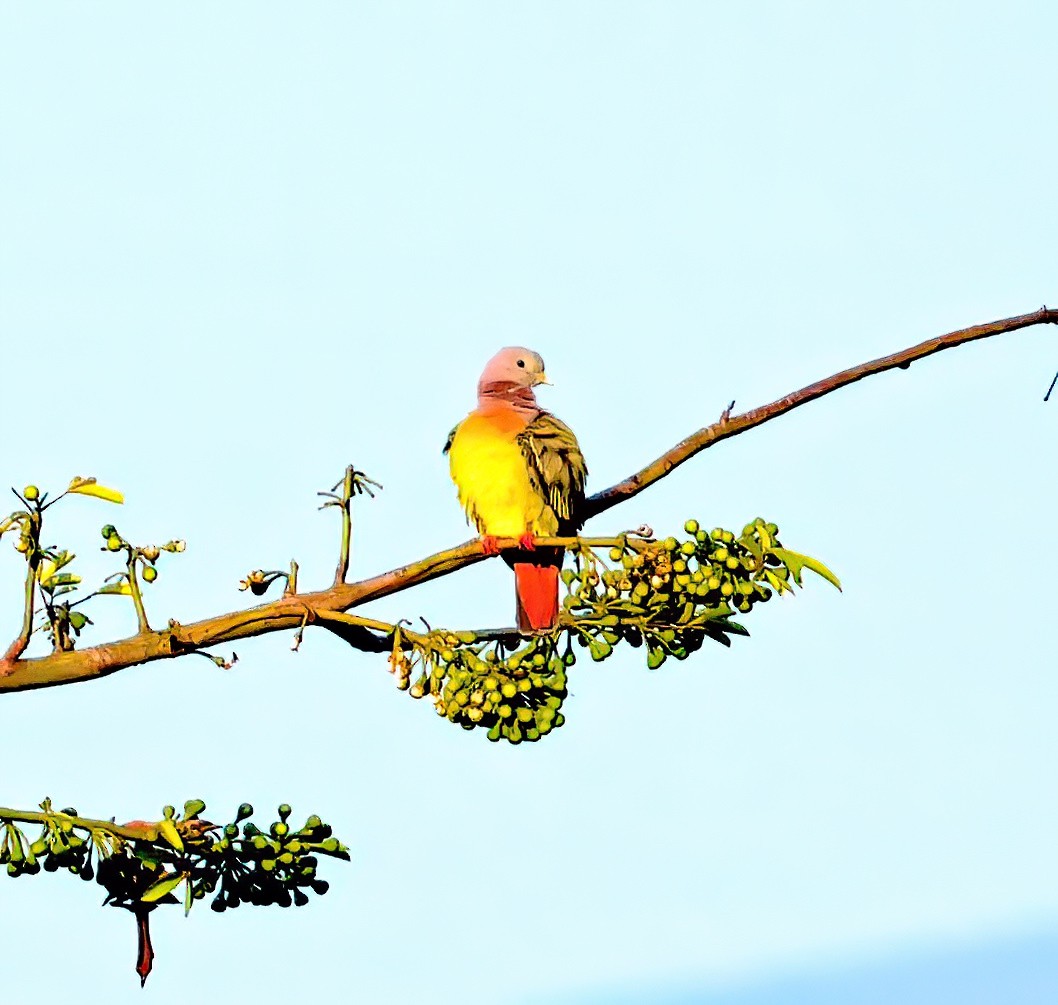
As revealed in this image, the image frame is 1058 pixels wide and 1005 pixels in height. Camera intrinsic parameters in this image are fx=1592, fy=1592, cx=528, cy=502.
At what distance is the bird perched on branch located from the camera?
630 centimetres

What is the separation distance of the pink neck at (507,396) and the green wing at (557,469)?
0.44 meters

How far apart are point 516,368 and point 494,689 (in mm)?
4352

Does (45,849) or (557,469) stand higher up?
(557,469)

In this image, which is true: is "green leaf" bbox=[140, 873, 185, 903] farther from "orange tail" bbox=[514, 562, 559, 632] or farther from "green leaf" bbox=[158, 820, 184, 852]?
"orange tail" bbox=[514, 562, 559, 632]

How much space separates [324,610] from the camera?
3551mm

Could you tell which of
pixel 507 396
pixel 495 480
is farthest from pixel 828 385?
pixel 507 396

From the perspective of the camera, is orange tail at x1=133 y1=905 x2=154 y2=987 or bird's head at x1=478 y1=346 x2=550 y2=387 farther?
bird's head at x1=478 y1=346 x2=550 y2=387

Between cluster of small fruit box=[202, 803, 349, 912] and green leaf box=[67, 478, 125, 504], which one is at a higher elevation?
green leaf box=[67, 478, 125, 504]

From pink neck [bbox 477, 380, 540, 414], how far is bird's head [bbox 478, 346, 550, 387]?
24 millimetres

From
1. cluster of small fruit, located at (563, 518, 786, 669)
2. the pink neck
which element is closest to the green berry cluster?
cluster of small fruit, located at (563, 518, 786, 669)

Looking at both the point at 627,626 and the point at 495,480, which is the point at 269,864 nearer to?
the point at 627,626

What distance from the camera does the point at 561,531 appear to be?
672cm

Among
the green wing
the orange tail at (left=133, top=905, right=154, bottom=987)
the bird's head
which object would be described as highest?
the bird's head

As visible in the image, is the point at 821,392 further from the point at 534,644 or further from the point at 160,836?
the point at 160,836
